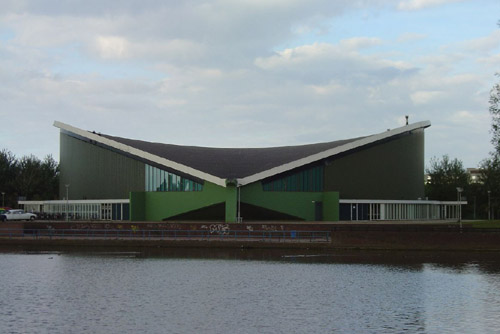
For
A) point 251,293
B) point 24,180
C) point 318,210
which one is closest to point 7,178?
point 24,180

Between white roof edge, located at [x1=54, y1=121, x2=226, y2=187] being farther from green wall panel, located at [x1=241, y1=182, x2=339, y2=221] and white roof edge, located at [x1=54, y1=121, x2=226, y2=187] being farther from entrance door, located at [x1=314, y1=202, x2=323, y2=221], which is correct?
entrance door, located at [x1=314, y1=202, x2=323, y2=221]

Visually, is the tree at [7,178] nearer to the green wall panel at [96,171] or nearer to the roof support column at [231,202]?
the green wall panel at [96,171]

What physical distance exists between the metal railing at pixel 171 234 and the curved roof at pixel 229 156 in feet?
24.7

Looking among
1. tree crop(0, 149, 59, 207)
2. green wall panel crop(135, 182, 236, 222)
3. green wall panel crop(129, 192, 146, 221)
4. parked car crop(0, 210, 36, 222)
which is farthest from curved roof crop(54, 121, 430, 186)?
tree crop(0, 149, 59, 207)

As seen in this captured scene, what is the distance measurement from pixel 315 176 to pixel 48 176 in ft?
174

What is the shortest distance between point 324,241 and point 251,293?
59.6 ft

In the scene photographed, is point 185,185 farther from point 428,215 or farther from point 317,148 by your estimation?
point 428,215

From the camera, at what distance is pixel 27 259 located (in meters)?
40.8

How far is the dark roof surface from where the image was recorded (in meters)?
60.5

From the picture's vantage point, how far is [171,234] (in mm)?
49719

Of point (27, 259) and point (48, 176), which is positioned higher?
point (48, 176)

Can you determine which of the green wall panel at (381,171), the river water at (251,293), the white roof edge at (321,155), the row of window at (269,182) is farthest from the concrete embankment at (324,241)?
the green wall panel at (381,171)

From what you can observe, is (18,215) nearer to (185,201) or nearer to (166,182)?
(166,182)

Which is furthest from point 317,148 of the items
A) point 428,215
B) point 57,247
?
point 57,247
